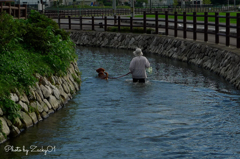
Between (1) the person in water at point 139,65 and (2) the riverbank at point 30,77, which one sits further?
(1) the person in water at point 139,65

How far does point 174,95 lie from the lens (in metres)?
15.1

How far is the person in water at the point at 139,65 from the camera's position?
656 inches

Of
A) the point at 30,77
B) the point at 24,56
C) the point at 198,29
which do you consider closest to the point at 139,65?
the point at 24,56

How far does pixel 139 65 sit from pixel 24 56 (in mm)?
4522

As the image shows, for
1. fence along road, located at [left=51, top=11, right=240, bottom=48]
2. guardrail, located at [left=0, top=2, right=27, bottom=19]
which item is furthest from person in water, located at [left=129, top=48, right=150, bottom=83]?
guardrail, located at [left=0, top=2, right=27, bottom=19]

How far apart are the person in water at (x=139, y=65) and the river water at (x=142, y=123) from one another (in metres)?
0.36

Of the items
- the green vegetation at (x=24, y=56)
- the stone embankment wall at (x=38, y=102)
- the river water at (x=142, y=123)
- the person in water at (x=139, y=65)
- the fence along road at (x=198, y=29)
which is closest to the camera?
the river water at (x=142, y=123)

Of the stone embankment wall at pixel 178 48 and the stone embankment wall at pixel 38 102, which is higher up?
the stone embankment wall at pixel 178 48

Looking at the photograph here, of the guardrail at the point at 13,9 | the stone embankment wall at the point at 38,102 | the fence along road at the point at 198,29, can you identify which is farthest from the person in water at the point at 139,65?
the guardrail at the point at 13,9

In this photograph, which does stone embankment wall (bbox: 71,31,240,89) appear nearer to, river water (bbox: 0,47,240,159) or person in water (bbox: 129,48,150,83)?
river water (bbox: 0,47,240,159)

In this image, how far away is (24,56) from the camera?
13.6m

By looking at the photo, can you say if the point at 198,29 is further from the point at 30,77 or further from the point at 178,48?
the point at 30,77

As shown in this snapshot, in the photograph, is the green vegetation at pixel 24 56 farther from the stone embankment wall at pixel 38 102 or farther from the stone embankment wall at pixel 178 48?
the stone embankment wall at pixel 178 48

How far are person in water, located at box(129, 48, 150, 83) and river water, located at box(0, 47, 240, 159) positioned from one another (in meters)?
0.36
